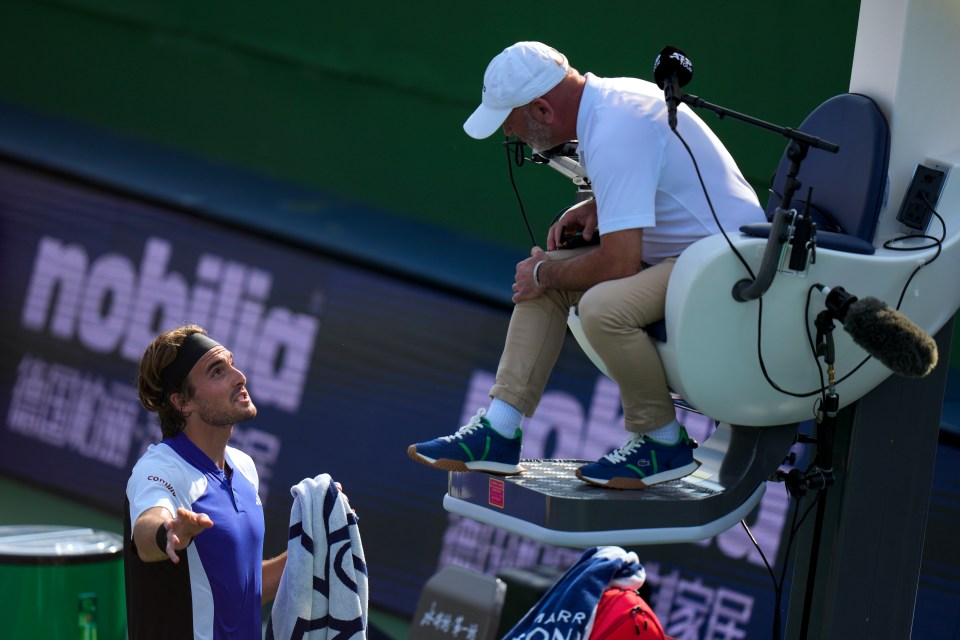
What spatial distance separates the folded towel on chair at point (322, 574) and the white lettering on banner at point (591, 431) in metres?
1.81

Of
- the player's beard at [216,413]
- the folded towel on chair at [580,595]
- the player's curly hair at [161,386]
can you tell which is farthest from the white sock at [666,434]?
the player's curly hair at [161,386]

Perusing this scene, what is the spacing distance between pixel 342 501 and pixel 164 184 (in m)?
3.19

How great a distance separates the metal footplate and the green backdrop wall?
2.46m

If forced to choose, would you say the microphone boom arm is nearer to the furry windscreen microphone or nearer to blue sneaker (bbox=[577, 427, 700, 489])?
the furry windscreen microphone

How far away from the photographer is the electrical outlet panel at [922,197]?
2871 mm

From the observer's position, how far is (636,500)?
9.18 feet

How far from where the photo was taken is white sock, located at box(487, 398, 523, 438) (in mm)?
2984

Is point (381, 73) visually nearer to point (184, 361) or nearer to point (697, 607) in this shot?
point (697, 607)

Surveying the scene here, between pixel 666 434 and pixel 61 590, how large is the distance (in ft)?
6.55

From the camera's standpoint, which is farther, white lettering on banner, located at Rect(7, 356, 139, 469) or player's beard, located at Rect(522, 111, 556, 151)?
white lettering on banner, located at Rect(7, 356, 139, 469)

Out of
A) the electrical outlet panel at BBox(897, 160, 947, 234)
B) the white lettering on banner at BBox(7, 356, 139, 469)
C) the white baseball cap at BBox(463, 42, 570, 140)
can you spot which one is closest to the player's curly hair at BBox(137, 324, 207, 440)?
the white baseball cap at BBox(463, 42, 570, 140)

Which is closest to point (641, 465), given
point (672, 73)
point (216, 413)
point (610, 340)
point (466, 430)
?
point (610, 340)

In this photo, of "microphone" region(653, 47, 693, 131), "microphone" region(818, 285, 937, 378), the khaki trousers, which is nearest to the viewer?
"microphone" region(818, 285, 937, 378)

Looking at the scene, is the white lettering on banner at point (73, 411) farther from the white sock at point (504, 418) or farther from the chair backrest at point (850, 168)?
the chair backrest at point (850, 168)
